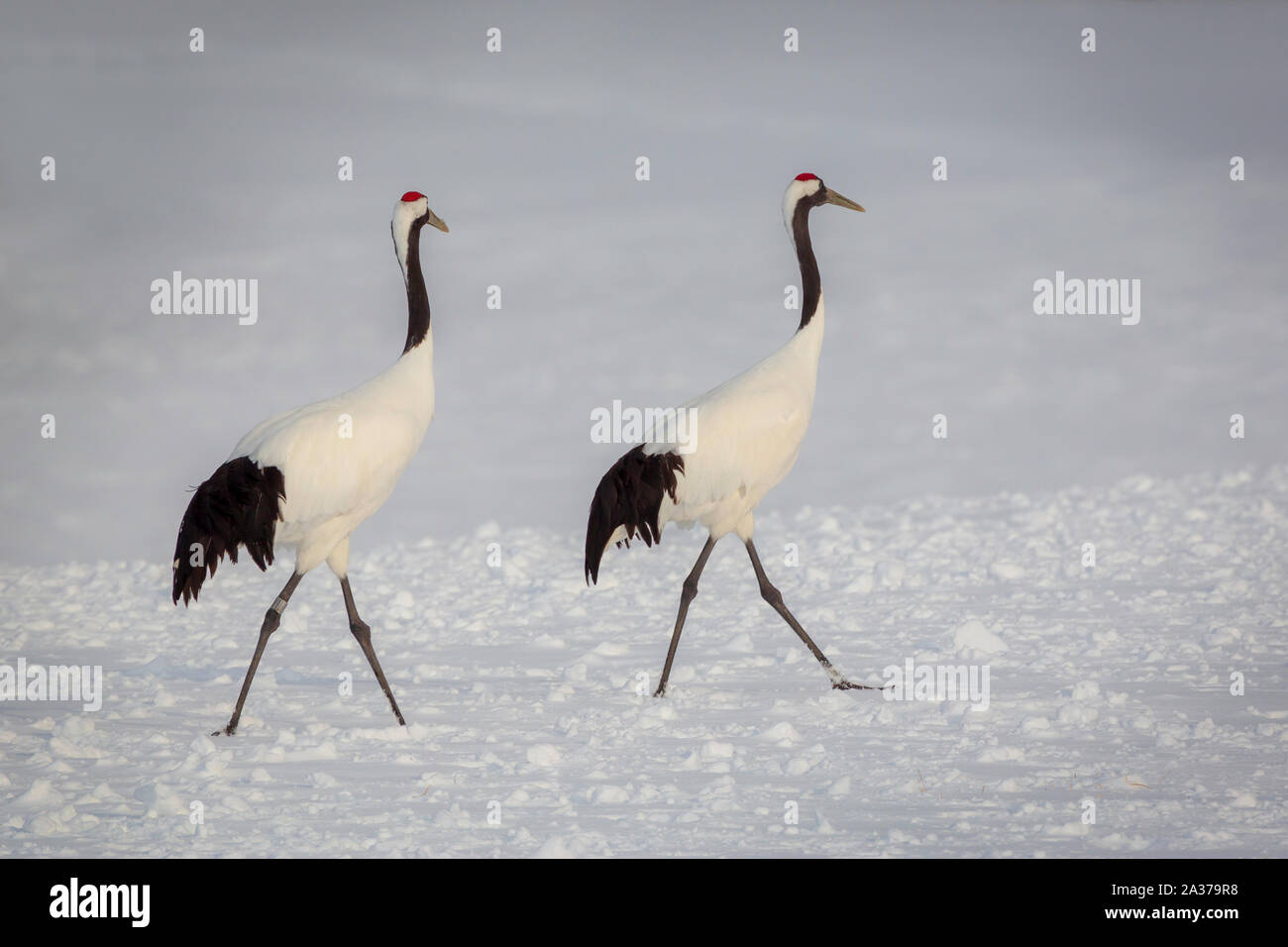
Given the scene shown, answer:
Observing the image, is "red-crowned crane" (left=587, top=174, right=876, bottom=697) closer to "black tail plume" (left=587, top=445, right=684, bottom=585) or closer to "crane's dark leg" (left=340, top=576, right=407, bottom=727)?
"black tail plume" (left=587, top=445, right=684, bottom=585)

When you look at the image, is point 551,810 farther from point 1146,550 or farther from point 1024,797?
point 1146,550

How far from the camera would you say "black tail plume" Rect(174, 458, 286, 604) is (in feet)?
20.3

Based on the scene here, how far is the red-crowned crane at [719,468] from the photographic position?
22.4 ft

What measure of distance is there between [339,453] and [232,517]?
0.48 m

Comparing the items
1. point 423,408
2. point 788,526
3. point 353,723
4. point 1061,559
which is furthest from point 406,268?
point 788,526

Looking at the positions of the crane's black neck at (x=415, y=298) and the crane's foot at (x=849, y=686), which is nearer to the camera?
the crane's black neck at (x=415, y=298)

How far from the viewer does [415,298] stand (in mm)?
6766

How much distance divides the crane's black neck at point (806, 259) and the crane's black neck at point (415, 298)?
1.68 m

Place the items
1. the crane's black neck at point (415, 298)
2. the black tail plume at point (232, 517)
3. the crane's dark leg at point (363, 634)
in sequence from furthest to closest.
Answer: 1. the crane's black neck at point (415, 298)
2. the crane's dark leg at point (363, 634)
3. the black tail plume at point (232, 517)

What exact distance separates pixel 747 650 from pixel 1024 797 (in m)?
2.67

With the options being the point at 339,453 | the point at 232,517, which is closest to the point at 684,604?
the point at 339,453

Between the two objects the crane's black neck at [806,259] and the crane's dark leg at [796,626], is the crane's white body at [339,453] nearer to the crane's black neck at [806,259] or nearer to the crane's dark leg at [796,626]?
the crane's dark leg at [796,626]

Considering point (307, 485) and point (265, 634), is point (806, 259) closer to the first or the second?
point (307, 485)

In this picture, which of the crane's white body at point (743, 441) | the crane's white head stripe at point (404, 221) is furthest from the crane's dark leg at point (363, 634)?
the crane's white head stripe at point (404, 221)
